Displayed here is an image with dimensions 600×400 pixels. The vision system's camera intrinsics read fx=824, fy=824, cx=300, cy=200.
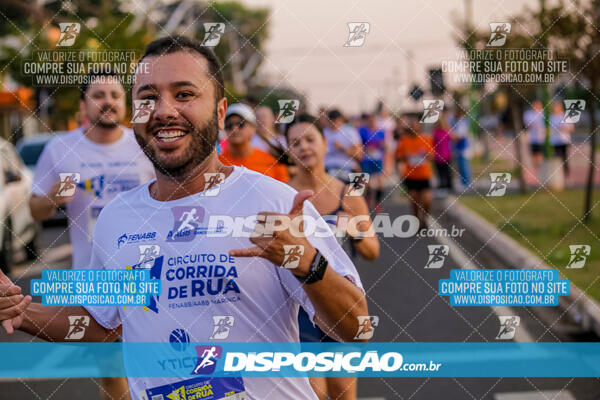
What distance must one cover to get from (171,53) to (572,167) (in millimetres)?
21367

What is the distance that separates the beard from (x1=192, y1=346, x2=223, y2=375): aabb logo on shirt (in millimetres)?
586

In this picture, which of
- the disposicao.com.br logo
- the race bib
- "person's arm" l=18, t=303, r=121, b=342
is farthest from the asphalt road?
the race bib

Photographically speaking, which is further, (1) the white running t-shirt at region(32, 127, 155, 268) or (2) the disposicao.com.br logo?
(1) the white running t-shirt at region(32, 127, 155, 268)

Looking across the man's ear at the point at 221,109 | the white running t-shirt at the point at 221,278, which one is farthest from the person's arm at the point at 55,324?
the man's ear at the point at 221,109

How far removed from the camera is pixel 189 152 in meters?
2.75

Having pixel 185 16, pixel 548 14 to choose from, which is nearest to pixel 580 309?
pixel 548 14

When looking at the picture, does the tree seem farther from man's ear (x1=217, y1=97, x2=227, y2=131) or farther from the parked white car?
man's ear (x1=217, y1=97, x2=227, y2=131)

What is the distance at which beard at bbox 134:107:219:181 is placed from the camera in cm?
275

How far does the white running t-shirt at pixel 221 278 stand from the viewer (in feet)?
8.57

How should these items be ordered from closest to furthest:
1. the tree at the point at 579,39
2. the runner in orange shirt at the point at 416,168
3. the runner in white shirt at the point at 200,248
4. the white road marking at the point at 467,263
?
1. the runner in white shirt at the point at 200,248
2. the white road marking at the point at 467,263
3. the tree at the point at 579,39
4. the runner in orange shirt at the point at 416,168

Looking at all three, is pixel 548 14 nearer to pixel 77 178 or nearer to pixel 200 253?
pixel 77 178

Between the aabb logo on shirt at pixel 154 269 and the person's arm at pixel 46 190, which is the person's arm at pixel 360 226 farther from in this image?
the aabb logo on shirt at pixel 154 269

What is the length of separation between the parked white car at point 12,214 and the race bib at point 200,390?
7.03m

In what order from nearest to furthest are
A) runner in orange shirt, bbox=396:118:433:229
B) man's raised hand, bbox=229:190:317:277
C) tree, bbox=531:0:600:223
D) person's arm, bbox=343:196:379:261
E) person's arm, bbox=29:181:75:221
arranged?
man's raised hand, bbox=229:190:317:277 < person's arm, bbox=343:196:379:261 < person's arm, bbox=29:181:75:221 < tree, bbox=531:0:600:223 < runner in orange shirt, bbox=396:118:433:229
